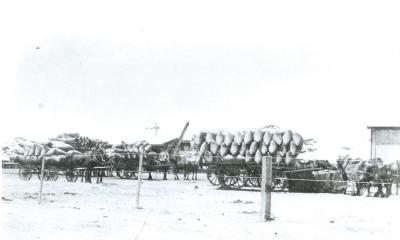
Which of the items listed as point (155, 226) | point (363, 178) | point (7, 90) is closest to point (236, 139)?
point (363, 178)

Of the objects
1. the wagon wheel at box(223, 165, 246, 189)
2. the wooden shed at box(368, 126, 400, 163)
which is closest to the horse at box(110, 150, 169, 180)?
the wagon wheel at box(223, 165, 246, 189)

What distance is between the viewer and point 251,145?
21.0 metres

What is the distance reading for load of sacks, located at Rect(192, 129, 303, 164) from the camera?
20.5m

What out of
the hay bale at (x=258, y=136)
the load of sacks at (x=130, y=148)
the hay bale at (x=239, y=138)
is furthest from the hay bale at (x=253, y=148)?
the load of sacks at (x=130, y=148)

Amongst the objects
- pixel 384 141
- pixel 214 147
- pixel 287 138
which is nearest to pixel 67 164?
pixel 214 147

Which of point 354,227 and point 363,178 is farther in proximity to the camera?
point 363,178

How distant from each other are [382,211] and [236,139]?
893cm

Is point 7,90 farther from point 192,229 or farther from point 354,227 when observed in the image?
point 354,227

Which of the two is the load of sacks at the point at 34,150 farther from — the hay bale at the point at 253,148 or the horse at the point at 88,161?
the hay bale at the point at 253,148

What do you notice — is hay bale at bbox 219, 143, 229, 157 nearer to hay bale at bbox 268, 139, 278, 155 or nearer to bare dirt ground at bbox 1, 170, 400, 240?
hay bale at bbox 268, 139, 278, 155

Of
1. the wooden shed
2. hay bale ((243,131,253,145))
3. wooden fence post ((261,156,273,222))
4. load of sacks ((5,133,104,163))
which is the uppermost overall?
the wooden shed

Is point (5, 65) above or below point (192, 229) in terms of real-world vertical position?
above

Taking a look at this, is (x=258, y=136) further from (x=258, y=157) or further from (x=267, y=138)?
(x=258, y=157)

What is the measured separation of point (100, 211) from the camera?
11.6m
